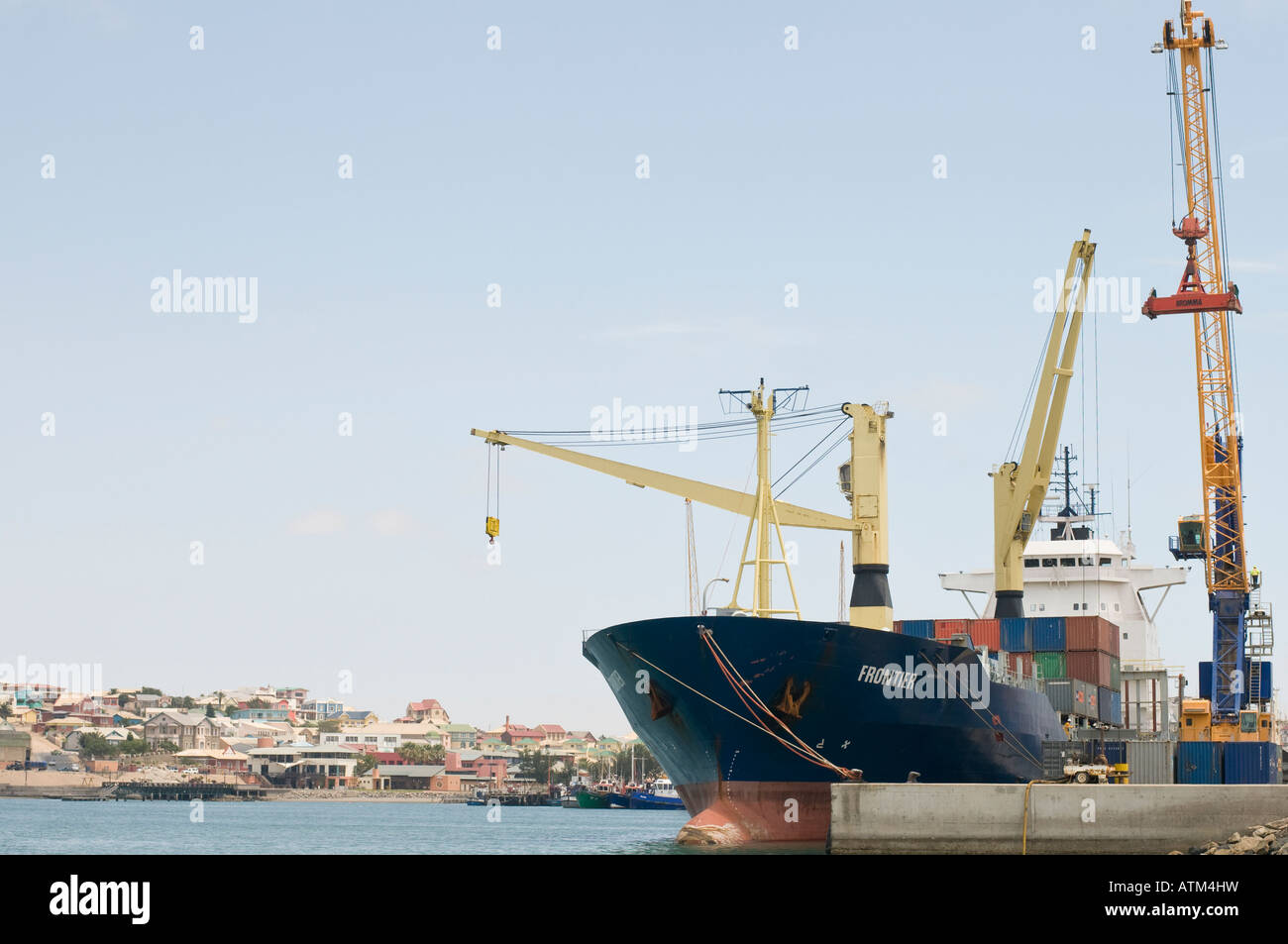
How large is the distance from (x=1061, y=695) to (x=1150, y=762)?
23.8 ft

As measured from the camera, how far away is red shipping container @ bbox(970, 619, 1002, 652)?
45875 mm

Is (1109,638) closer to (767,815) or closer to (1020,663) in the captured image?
(1020,663)

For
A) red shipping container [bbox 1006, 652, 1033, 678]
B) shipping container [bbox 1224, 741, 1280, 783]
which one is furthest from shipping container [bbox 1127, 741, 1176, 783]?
red shipping container [bbox 1006, 652, 1033, 678]

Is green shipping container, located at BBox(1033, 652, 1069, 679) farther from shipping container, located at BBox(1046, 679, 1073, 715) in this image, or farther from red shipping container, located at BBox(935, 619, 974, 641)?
red shipping container, located at BBox(935, 619, 974, 641)

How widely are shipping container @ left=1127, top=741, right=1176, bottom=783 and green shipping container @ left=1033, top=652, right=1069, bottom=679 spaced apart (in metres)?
8.00

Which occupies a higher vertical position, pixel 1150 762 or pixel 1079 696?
pixel 1079 696

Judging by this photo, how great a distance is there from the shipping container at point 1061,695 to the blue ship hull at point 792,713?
7.43 meters

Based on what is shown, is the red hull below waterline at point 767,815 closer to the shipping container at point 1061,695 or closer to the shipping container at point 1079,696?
the shipping container at point 1061,695

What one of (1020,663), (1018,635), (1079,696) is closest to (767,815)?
(1020,663)

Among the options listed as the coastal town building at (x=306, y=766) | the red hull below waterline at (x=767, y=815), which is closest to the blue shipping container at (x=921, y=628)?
the red hull below waterline at (x=767, y=815)

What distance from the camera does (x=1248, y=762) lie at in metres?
39.2
